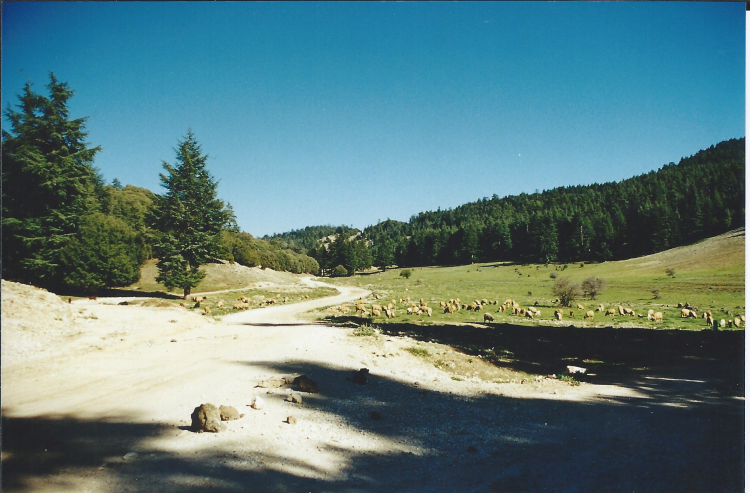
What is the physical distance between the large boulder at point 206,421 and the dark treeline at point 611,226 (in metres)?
12.8

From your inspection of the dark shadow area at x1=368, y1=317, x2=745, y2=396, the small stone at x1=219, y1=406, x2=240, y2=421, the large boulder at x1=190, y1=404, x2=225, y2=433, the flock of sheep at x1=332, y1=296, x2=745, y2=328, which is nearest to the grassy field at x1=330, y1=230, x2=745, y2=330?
the flock of sheep at x1=332, y1=296, x2=745, y2=328

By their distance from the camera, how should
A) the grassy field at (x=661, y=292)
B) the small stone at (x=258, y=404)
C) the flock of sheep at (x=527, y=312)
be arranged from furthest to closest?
the flock of sheep at (x=527, y=312)
the grassy field at (x=661, y=292)
the small stone at (x=258, y=404)

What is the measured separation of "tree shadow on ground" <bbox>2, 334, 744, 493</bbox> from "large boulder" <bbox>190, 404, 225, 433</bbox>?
417 millimetres

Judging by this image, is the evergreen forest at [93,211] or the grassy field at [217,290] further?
the grassy field at [217,290]

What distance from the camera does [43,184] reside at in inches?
407

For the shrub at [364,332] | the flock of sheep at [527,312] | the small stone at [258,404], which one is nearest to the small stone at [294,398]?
the small stone at [258,404]

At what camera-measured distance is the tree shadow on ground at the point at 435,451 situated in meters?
5.14

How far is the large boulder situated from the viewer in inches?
243

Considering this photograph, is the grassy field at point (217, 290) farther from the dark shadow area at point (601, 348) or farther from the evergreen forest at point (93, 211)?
the dark shadow area at point (601, 348)

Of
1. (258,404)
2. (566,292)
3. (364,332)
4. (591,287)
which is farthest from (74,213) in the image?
(591,287)

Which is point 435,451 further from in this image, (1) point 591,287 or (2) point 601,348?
(1) point 591,287

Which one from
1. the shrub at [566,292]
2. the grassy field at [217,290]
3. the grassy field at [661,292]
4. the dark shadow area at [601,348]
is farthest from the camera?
the shrub at [566,292]

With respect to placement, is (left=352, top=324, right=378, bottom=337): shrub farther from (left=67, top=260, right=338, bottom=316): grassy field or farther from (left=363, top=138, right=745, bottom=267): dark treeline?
(left=363, top=138, right=745, bottom=267): dark treeline

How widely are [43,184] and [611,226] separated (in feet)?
275
